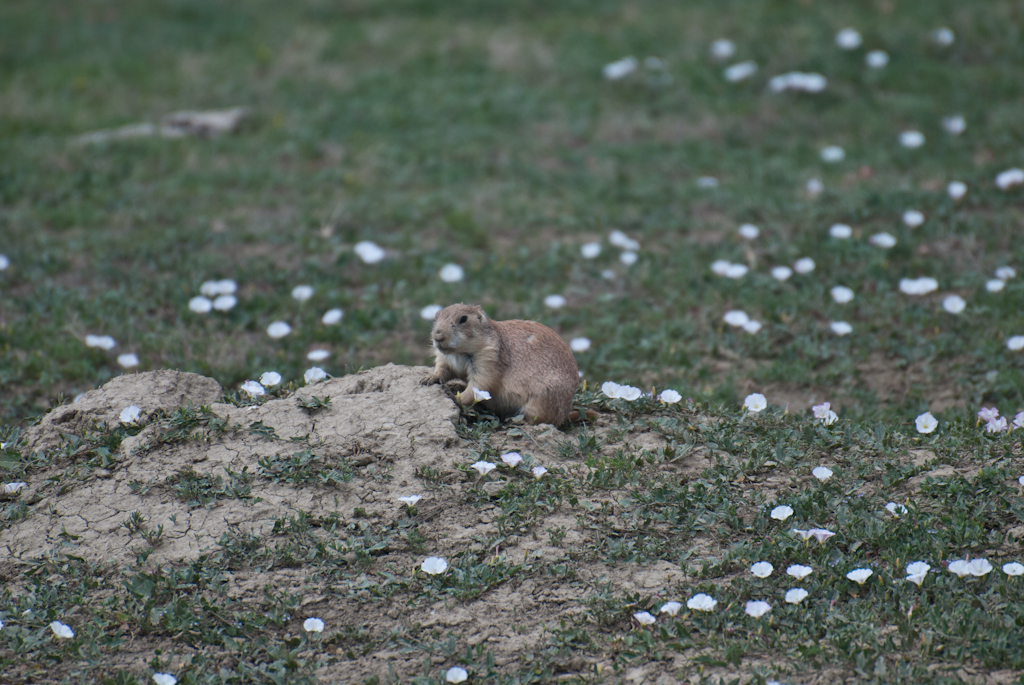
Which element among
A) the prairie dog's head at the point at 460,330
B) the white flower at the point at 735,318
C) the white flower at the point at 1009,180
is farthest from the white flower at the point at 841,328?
the prairie dog's head at the point at 460,330

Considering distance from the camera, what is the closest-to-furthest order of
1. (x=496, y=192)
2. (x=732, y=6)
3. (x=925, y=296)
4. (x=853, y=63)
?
(x=925, y=296) < (x=496, y=192) < (x=853, y=63) < (x=732, y=6)

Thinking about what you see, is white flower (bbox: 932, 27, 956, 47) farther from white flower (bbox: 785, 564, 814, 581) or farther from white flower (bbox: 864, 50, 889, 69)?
white flower (bbox: 785, 564, 814, 581)

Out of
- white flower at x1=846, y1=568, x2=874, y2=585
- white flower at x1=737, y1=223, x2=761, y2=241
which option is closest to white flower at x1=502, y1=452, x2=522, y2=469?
white flower at x1=846, y1=568, x2=874, y2=585

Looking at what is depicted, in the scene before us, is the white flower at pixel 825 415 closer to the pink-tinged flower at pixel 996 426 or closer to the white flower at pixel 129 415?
the pink-tinged flower at pixel 996 426

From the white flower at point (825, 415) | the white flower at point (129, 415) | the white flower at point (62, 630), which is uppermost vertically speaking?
the white flower at point (129, 415)

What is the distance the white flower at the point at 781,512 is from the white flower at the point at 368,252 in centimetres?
→ 482

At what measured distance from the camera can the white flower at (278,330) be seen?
7.39 meters

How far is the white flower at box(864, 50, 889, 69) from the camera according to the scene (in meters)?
11.4

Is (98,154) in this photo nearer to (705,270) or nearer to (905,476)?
(705,270)

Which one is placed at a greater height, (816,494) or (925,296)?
(816,494)

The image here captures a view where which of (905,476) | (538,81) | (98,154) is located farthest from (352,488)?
(538,81)

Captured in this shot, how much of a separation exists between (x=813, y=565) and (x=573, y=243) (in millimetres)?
4980

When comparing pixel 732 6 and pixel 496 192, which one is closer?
pixel 496 192

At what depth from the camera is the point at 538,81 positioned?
11789 mm
